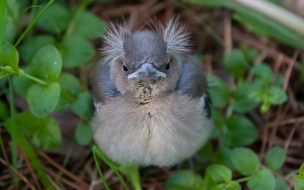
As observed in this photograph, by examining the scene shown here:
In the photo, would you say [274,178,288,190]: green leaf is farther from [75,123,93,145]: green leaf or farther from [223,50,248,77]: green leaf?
[75,123,93,145]: green leaf

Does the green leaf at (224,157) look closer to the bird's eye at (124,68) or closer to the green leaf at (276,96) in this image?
the green leaf at (276,96)

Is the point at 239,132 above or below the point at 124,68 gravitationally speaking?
below

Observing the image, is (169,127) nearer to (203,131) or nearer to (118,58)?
(203,131)

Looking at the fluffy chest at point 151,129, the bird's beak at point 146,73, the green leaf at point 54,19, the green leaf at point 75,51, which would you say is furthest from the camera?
the green leaf at point 54,19

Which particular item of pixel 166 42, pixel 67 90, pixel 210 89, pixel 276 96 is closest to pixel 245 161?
pixel 276 96

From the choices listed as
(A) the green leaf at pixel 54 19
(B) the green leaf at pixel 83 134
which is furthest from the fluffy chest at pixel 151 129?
(A) the green leaf at pixel 54 19

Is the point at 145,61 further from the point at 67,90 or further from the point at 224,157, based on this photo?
the point at 224,157

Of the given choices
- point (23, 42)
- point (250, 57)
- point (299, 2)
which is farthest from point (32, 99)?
point (299, 2)
